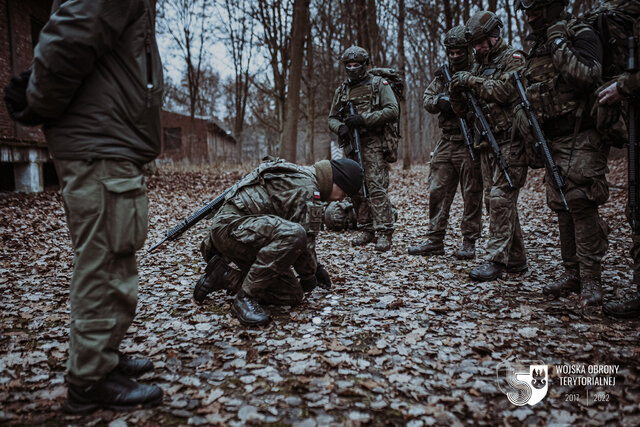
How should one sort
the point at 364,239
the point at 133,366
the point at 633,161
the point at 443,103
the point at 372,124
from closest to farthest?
the point at 133,366
the point at 633,161
the point at 443,103
the point at 372,124
the point at 364,239

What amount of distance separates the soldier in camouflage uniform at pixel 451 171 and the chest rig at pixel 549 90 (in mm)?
1392

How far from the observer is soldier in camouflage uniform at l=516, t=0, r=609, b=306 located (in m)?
3.48

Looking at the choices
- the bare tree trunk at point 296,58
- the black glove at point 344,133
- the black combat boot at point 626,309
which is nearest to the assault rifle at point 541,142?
the black combat boot at point 626,309

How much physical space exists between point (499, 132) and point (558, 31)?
1284 millimetres

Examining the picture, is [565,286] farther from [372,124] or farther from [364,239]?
[372,124]

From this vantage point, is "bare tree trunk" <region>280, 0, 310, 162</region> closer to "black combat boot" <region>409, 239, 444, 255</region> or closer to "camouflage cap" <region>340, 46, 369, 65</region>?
"camouflage cap" <region>340, 46, 369, 65</region>

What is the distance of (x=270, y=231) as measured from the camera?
11.4 ft

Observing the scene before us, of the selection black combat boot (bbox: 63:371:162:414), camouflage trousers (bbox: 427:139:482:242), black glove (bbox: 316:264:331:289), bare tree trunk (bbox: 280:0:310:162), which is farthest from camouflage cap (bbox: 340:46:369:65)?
bare tree trunk (bbox: 280:0:310:162)

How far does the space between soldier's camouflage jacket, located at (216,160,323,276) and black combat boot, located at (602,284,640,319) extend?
2552mm

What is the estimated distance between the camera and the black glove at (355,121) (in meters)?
6.17

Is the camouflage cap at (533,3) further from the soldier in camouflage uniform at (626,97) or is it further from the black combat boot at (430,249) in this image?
the black combat boot at (430,249)

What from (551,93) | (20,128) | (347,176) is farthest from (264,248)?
(20,128)

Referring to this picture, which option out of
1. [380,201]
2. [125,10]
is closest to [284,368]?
[125,10]

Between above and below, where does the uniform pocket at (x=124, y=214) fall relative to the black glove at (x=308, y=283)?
→ above
